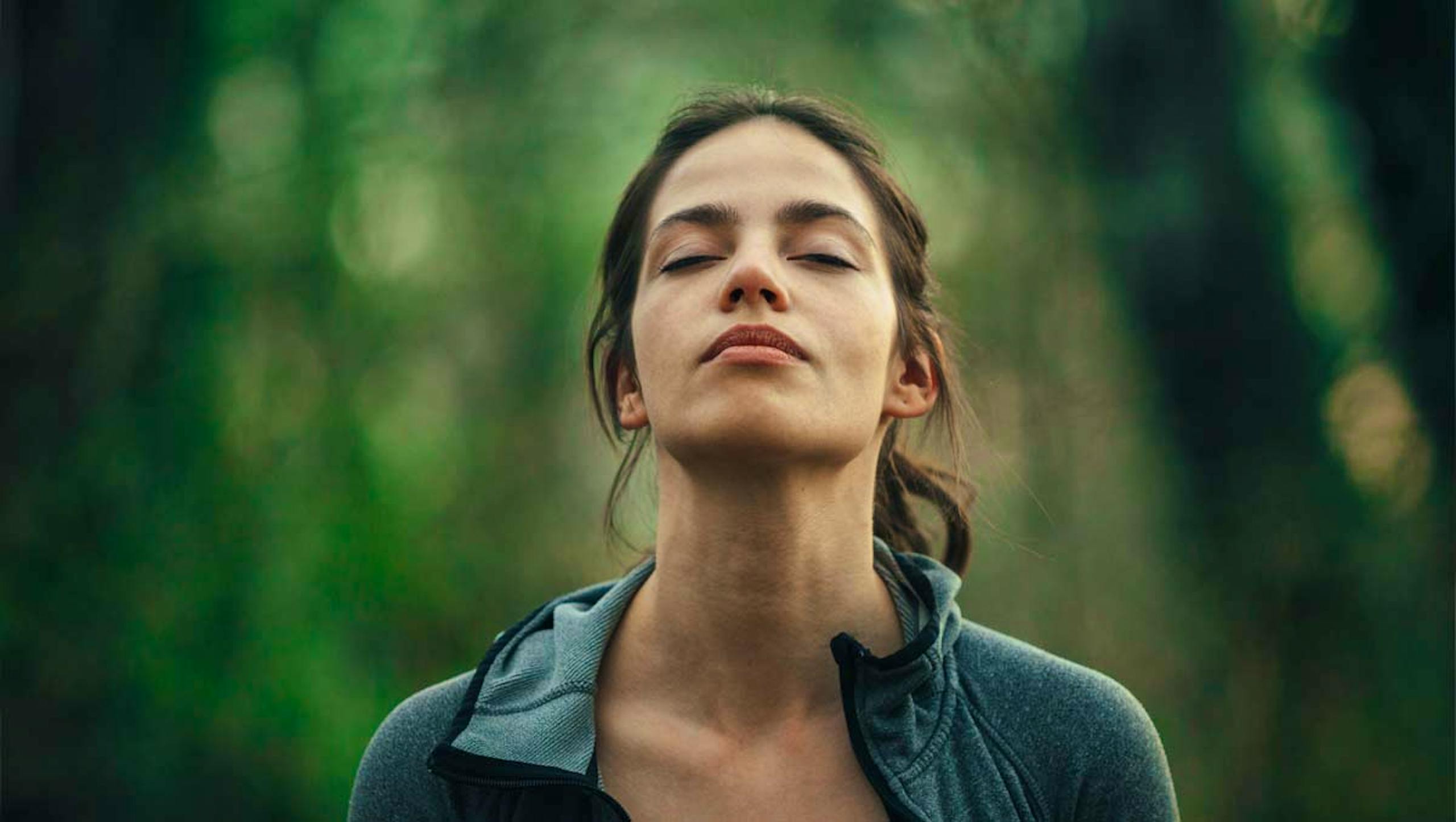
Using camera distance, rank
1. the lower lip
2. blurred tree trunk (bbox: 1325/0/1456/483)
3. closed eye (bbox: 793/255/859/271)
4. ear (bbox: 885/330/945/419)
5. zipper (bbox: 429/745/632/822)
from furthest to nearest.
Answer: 1. blurred tree trunk (bbox: 1325/0/1456/483)
2. ear (bbox: 885/330/945/419)
3. closed eye (bbox: 793/255/859/271)
4. the lower lip
5. zipper (bbox: 429/745/632/822)

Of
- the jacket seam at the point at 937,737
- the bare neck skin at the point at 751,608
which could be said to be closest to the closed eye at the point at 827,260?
the bare neck skin at the point at 751,608

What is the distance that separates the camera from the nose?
1.81 metres

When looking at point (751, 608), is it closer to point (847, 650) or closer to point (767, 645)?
point (767, 645)

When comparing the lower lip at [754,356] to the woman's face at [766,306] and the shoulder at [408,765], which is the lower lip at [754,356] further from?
the shoulder at [408,765]

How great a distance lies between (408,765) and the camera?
1.85 metres

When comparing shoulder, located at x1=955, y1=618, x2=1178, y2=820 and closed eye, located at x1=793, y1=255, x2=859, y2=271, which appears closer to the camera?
shoulder, located at x1=955, y1=618, x2=1178, y2=820

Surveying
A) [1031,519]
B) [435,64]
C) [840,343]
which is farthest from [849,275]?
[435,64]

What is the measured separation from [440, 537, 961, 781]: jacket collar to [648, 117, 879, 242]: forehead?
24.1 inches

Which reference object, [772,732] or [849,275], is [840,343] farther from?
[772,732]

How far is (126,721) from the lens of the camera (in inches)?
173

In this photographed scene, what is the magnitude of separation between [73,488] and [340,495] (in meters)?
0.92

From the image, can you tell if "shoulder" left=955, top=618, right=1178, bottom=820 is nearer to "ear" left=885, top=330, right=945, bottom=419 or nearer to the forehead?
"ear" left=885, top=330, right=945, bottom=419

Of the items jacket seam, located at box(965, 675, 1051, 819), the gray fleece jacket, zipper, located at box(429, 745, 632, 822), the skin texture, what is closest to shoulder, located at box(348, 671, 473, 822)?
the gray fleece jacket

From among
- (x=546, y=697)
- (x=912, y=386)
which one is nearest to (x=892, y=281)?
(x=912, y=386)
